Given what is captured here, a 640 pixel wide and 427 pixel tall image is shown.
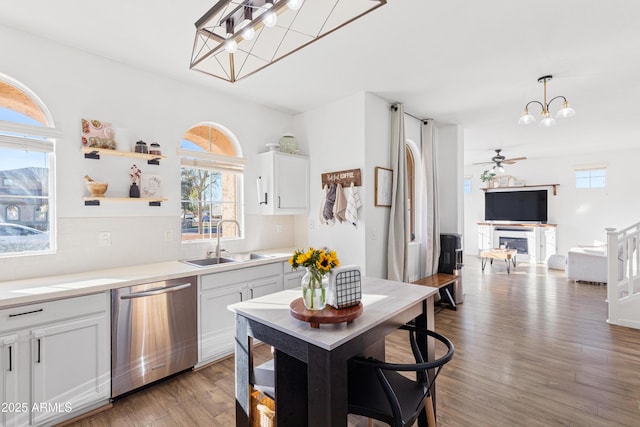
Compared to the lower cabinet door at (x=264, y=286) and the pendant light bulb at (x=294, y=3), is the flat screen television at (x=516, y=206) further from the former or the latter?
the pendant light bulb at (x=294, y=3)

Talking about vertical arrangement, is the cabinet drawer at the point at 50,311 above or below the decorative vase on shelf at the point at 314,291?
below

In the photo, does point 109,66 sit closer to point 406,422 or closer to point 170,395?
point 170,395

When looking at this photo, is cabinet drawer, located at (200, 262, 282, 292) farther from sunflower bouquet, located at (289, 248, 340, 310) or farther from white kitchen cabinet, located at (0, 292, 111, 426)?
sunflower bouquet, located at (289, 248, 340, 310)

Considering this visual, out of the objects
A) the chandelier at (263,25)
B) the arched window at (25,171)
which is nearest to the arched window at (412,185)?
the chandelier at (263,25)

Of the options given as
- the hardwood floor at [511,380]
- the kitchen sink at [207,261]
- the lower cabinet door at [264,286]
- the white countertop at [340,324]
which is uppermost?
the kitchen sink at [207,261]

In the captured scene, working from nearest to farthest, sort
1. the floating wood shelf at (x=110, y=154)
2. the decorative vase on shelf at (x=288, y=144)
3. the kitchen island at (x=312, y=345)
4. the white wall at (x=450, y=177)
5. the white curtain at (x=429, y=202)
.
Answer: the kitchen island at (x=312, y=345), the floating wood shelf at (x=110, y=154), the decorative vase on shelf at (x=288, y=144), the white curtain at (x=429, y=202), the white wall at (x=450, y=177)

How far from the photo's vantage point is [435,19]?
7.22 feet

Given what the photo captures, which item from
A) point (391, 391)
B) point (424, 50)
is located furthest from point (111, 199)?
point (424, 50)

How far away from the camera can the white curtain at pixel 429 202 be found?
4484 mm

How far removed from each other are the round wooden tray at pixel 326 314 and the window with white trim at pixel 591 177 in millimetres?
8658

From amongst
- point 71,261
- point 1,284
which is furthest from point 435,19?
point 1,284

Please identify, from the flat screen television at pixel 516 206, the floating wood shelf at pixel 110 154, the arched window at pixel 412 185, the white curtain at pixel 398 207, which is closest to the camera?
the floating wood shelf at pixel 110 154

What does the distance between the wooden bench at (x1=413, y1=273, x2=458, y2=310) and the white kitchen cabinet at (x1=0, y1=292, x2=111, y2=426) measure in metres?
3.37

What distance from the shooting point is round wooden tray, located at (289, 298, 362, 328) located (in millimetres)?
1382
